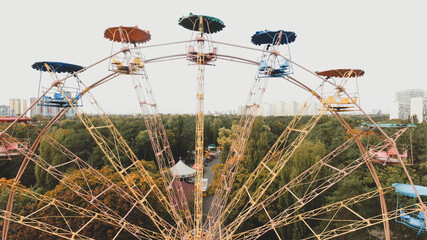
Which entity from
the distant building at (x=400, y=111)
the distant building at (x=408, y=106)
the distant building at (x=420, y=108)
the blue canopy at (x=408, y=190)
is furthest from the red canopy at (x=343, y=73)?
the distant building at (x=400, y=111)

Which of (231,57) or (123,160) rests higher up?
(231,57)

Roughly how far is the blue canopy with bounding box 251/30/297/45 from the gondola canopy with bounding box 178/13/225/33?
4.82 feet

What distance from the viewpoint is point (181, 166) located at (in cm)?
2509

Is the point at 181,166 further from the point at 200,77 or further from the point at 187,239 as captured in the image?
the point at 200,77

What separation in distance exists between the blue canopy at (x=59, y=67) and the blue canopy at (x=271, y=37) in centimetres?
717

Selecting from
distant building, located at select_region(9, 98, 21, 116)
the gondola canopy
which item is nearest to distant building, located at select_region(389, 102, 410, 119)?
the gondola canopy

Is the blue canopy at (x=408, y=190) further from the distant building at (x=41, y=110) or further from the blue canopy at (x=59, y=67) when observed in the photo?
the distant building at (x=41, y=110)

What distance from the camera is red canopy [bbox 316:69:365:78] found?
24.4ft

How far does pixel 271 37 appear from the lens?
26.9ft

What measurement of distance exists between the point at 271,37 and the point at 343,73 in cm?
296

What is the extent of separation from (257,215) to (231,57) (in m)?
12.2

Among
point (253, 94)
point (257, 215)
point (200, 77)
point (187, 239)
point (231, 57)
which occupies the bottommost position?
point (257, 215)

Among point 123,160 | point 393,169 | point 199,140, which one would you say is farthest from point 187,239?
point 123,160

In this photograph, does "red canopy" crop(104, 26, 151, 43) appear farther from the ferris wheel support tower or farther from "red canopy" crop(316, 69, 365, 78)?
"red canopy" crop(316, 69, 365, 78)
